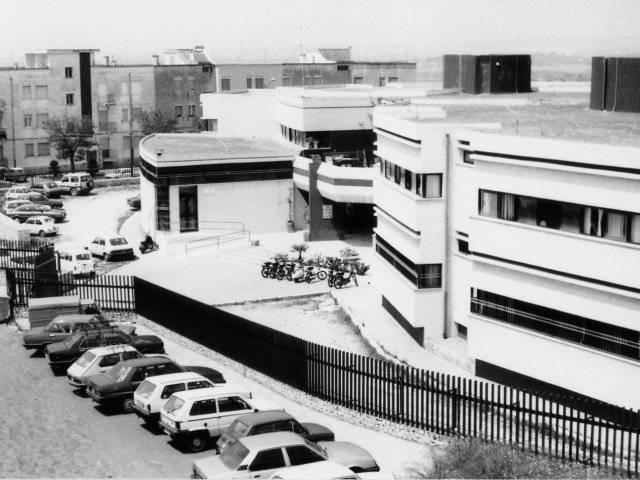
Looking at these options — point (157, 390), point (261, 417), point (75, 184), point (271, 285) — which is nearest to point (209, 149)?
point (271, 285)

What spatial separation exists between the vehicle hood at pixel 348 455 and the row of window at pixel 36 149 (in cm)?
6933

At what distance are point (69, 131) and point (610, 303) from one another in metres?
63.5

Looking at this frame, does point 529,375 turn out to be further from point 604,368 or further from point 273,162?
point 273,162

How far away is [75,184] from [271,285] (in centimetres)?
3451

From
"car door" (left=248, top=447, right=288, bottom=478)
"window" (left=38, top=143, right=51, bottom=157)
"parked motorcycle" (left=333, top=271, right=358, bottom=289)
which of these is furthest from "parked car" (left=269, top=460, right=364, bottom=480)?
"window" (left=38, top=143, right=51, bottom=157)

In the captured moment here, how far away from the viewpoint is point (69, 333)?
29641 millimetres

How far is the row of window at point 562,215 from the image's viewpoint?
78.8ft

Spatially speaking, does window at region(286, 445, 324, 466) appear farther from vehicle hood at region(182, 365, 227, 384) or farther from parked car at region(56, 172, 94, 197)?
parked car at region(56, 172, 94, 197)

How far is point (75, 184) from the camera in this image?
236 ft

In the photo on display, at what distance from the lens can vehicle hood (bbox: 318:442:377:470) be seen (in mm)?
19078

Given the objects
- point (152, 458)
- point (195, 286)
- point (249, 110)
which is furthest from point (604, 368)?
point (249, 110)

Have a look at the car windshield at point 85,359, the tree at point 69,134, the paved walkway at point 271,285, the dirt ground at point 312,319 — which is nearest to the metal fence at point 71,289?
the paved walkway at point 271,285

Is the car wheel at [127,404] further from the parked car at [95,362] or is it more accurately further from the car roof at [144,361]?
the parked car at [95,362]

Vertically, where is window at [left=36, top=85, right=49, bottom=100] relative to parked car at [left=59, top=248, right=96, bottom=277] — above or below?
above
